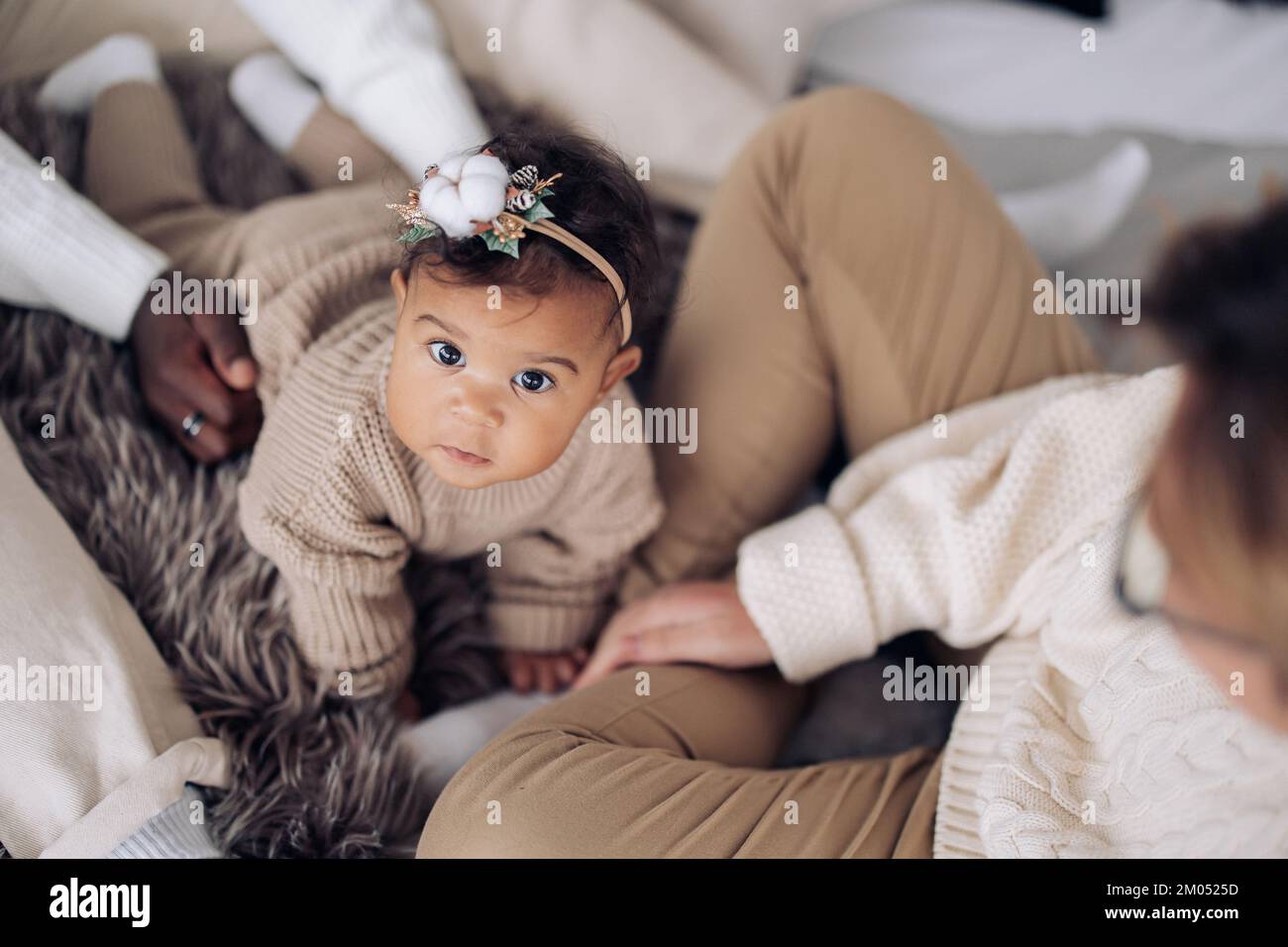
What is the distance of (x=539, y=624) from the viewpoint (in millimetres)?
913

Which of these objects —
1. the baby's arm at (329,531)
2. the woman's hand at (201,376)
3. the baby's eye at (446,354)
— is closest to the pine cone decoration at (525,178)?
the baby's eye at (446,354)

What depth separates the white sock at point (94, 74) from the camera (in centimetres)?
97

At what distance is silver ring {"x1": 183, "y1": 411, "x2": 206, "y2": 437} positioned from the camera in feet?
2.69

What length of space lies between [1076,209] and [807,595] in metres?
0.63

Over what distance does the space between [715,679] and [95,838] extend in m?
0.45

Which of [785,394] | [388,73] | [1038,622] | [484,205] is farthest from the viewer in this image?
[388,73]

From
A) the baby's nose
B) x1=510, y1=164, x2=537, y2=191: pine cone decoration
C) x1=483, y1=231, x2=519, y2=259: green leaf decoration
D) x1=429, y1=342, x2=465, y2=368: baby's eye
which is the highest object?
x1=510, y1=164, x2=537, y2=191: pine cone decoration

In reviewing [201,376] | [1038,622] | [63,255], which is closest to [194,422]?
[201,376]

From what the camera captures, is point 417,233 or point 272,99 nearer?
point 417,233

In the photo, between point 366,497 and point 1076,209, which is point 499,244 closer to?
point 366,497

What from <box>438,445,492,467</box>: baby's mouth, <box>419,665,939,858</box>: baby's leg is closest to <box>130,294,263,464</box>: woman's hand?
<box>438,445,492,467</box>: baby's mouth

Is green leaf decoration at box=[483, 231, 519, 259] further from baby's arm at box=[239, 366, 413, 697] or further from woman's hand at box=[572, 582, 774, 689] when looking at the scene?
woman's hand at box=[572, 582, 774, 689]

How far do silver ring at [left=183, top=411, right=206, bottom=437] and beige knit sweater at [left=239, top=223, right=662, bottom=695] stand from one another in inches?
2.3
